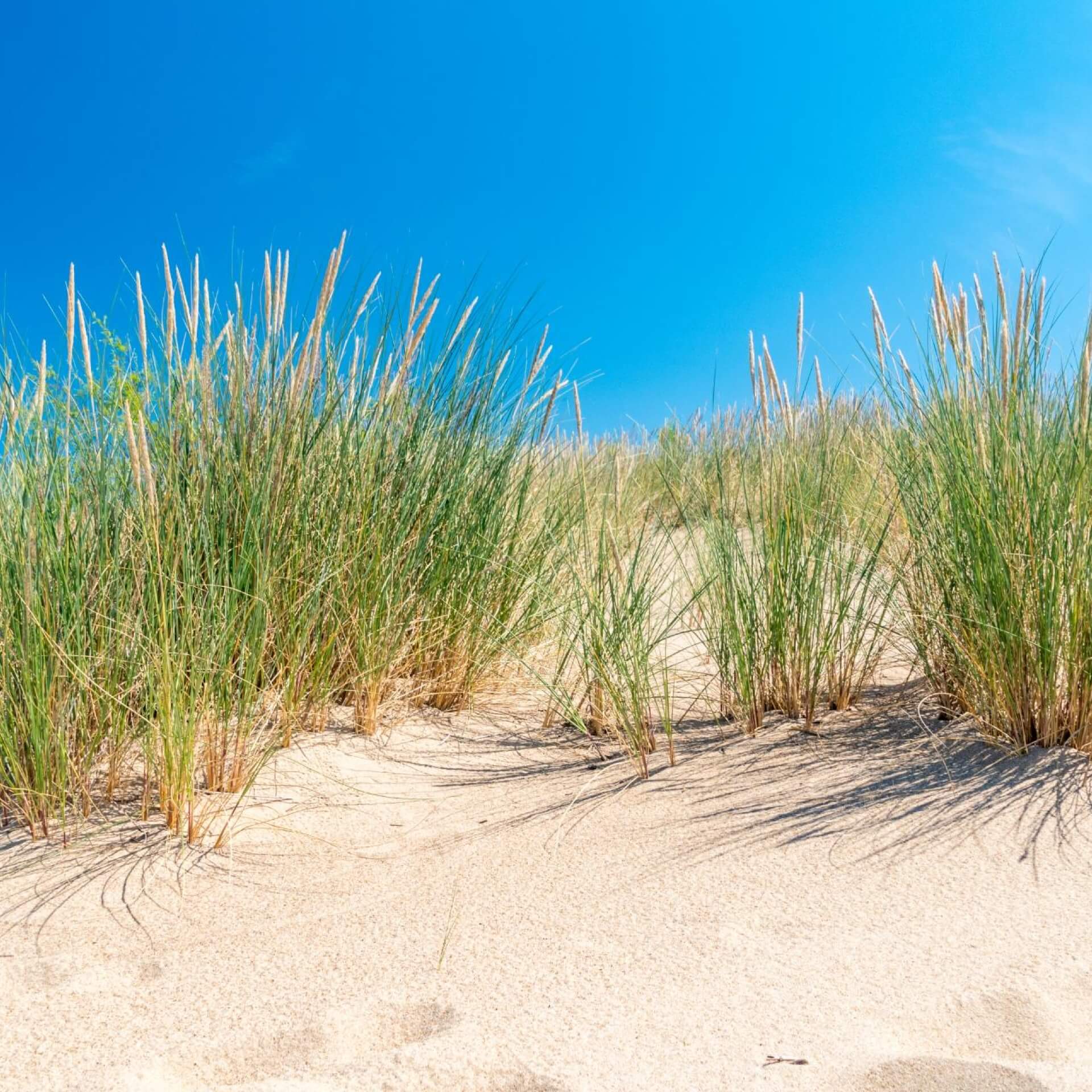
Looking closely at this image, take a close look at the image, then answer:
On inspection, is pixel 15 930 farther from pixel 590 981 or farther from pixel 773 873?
pixel 773 873

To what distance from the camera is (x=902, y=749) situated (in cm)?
241

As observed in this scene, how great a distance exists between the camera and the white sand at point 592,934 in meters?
1.40

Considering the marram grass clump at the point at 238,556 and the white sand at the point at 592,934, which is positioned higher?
the marram grass clump at the point at 238,556

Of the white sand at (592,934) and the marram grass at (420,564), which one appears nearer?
the white sand at (592,934)

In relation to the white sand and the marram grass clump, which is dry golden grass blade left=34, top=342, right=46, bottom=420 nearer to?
the marram grass clump

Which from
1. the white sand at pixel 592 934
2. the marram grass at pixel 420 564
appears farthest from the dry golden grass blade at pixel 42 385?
the white sand at pixel 592 934

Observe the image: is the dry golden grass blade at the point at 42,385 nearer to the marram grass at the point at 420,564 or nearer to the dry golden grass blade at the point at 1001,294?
the marram grass at the point at 420,564

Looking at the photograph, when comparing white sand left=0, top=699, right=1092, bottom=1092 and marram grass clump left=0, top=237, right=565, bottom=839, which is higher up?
marram grass clump left=0, top=237, right=565, bottom=839

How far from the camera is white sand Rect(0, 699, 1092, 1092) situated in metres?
A: 1.40

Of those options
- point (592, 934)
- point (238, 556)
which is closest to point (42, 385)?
point (238, 556)

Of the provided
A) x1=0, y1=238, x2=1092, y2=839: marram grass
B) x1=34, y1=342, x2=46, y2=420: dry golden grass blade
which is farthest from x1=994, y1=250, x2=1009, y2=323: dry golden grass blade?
x1=34, y1=342, x2=46, y2=420: dry golden grass blade

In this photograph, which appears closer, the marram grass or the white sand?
the white sand

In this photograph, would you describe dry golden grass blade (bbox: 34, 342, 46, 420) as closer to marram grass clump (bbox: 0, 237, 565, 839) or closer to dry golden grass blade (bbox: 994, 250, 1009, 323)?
marram grass clump (bbox: 0, 237, 565, 839)

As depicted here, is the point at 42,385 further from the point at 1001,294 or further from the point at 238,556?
the point at 1001,294
